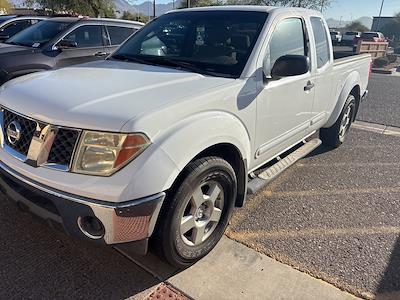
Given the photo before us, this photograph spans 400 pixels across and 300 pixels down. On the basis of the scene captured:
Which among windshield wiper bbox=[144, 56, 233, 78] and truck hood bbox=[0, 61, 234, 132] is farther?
windshield wiper bbox=[144, 56, 233, 78]

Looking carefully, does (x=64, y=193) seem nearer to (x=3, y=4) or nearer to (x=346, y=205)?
(x=346, y=205)

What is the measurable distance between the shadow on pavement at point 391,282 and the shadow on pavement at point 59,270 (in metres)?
1.59

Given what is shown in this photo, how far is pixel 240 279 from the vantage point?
8.73 ft

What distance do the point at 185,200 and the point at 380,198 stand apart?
2.59m

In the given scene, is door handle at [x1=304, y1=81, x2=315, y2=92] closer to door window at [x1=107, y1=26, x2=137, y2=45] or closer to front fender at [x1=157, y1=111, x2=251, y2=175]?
front fender at [x1=157, y1=111, x2=251, y2=175]

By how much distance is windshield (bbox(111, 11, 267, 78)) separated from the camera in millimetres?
3094

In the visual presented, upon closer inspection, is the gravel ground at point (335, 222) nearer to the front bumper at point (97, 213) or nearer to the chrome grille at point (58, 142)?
the front bumper at point (97, 213)

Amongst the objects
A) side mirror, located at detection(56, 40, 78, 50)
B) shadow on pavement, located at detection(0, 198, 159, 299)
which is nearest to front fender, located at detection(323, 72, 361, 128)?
shadow on pavement, located at detection(0, 198, 159, 299)

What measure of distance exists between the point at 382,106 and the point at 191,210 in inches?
308

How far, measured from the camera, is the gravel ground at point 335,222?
2814mm

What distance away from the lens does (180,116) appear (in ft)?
7.67

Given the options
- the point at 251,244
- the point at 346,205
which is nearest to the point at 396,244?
the point at 346,205

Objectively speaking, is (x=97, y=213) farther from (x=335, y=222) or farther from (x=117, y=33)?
(x=117, y=33)

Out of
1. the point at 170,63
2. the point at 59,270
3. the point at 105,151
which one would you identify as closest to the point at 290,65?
the point at 170,63
